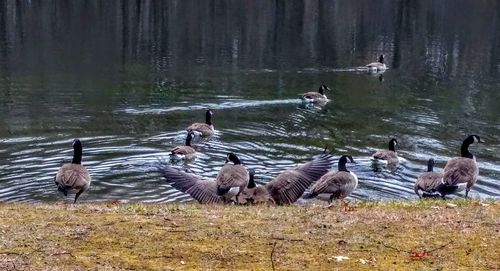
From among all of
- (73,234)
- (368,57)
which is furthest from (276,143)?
(368,57)

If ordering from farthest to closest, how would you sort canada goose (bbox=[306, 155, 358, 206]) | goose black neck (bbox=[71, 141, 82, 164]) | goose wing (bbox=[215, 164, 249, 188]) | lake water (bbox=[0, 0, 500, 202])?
lake water (bbox=[0, 0, 500, 202]), goose black neck (bbox=[71, 141, 82, 164]), canada goose (bbox=[306, 155, 358, 206]), goose wing (bbox=[215, 164, 249, 188])

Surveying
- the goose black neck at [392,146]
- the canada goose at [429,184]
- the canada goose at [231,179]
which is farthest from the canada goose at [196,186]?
the goose black neck at [392,146]

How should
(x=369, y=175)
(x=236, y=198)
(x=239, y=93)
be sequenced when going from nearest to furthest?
1. (x=236, y=198)
2. (x=369, y=175)
3. (x=239, y=93)

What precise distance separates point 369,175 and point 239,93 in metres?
14.5

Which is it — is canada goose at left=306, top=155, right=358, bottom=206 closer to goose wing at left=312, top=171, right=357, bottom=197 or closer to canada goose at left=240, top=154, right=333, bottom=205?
goose wing at left=312, top=171, right=357, bottom=197

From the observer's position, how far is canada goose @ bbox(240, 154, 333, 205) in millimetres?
15312

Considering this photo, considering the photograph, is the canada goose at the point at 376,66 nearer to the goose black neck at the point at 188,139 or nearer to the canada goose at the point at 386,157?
the goose black neck at the point at 188,139

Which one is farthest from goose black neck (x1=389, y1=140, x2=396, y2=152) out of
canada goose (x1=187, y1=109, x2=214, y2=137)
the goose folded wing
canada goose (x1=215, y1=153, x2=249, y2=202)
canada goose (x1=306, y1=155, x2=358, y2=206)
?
the goose folded wing

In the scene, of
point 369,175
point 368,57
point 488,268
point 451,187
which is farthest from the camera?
point 368,57

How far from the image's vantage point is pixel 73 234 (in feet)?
30.9

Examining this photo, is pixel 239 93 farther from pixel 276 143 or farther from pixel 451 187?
pixel 451 187

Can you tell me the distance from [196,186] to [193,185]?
0.07 m

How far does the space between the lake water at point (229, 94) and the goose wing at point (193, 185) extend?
2.96 metres

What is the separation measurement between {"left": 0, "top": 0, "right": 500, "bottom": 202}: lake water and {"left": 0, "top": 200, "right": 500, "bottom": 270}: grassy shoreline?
813cm
